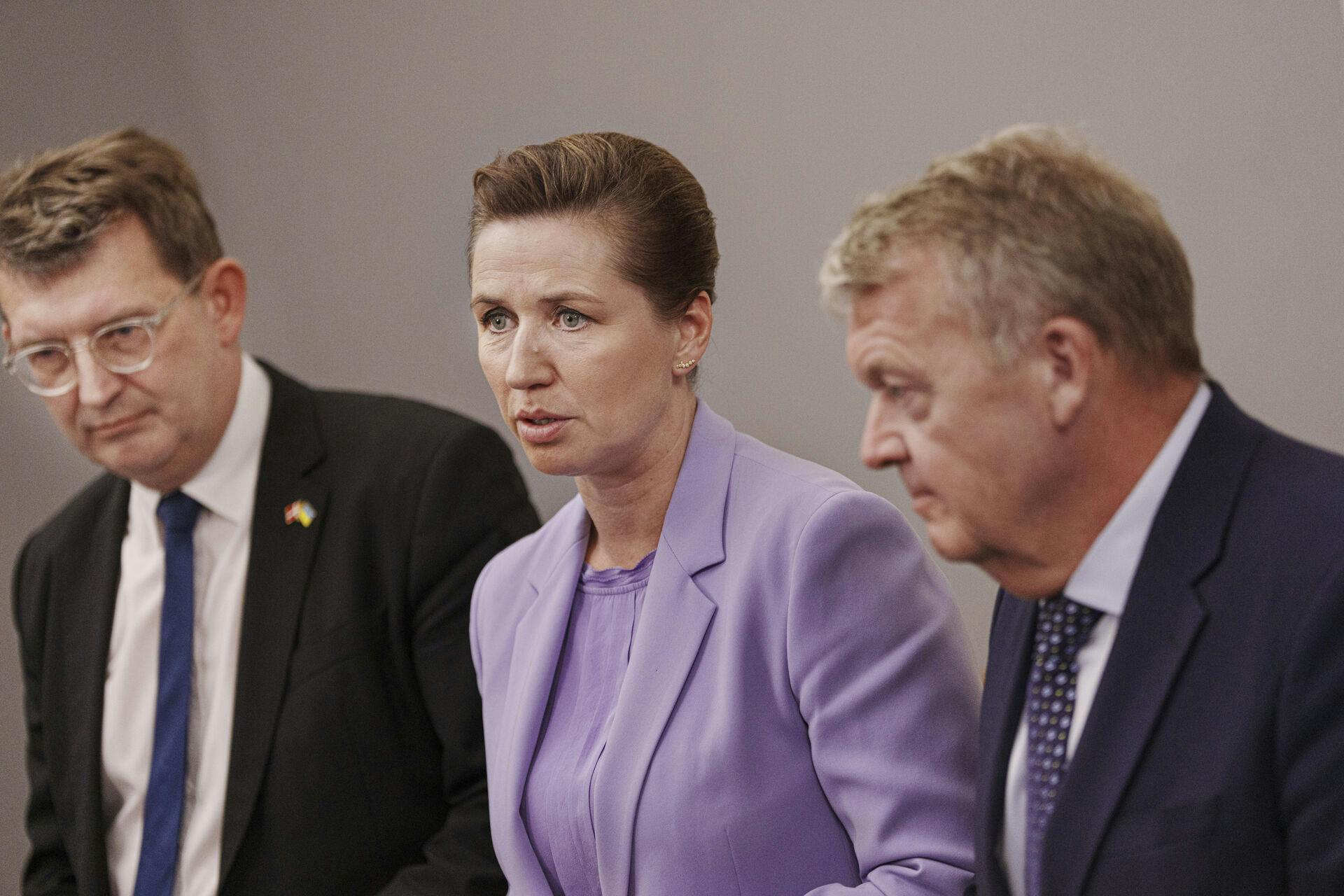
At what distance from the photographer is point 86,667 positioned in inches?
104

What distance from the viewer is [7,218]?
2.46 m

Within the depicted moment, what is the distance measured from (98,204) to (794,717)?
1.65 meters

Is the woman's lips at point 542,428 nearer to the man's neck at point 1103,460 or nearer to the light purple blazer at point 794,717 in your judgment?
the light purple blazer at point 794,717

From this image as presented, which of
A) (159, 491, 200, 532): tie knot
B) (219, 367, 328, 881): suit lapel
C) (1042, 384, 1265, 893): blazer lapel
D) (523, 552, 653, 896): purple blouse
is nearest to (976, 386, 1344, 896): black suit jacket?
(1042, 384, 1265, 893): blazer lapel

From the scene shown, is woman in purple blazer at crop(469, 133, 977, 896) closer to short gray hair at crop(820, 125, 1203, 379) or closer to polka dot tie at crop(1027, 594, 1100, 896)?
polka dot tie at crop(1027, 594, 1100, 896)

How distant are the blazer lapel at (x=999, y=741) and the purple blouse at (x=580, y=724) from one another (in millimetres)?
554

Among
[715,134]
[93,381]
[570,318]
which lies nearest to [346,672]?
[93,381]

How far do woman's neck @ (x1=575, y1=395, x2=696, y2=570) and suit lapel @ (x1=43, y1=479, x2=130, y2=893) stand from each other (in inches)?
49.0

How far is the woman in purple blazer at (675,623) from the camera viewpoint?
164cm

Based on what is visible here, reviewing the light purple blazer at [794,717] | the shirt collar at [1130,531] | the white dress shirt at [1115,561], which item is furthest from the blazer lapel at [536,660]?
the shirt collar at [1130,531]

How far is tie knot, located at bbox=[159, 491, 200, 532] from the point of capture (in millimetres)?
2594

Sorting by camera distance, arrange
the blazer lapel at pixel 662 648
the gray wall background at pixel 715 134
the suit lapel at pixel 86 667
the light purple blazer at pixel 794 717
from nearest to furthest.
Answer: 1. the light purple blazer at pixel 794 717
2. the blazer lapel at pixel 662 648
3. the gray wall background at pixel 715 134
4. the suit lapel at pixel 86 667

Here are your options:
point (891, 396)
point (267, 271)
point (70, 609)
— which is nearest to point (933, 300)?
point (891, 396)

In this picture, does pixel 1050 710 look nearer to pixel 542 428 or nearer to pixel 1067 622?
pixel 1067 622
